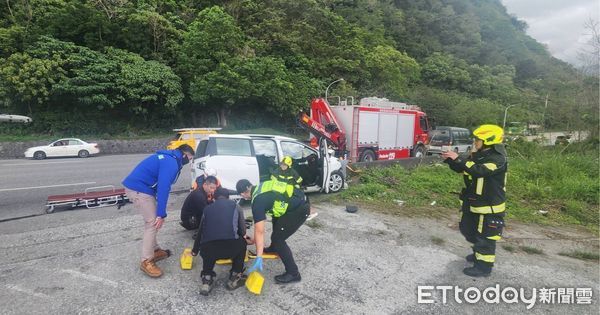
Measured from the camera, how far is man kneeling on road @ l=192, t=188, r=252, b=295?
3344 millimetres

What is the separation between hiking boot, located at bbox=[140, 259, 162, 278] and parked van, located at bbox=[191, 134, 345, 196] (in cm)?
271

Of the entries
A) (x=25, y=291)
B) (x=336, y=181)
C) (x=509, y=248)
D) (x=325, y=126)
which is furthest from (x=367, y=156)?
(x=25, y=291)

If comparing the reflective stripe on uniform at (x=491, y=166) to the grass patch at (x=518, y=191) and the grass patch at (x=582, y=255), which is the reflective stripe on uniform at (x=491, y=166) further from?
the grass patch at (x=518, y=191)

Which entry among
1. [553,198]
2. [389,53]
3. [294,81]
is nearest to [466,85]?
[389,53]

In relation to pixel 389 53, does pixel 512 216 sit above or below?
below

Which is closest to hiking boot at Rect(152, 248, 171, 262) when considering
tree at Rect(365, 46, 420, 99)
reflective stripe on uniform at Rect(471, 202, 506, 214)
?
reflective stripe on uniform at Rect(471, 202, 506, 214)

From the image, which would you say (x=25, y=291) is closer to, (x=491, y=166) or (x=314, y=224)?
(x=314, y=224)

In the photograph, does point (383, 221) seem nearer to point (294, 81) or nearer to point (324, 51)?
point (294, 81)

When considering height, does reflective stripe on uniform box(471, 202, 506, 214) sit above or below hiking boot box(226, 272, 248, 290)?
above

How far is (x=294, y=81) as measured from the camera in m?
26.9

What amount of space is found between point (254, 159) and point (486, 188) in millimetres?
4273

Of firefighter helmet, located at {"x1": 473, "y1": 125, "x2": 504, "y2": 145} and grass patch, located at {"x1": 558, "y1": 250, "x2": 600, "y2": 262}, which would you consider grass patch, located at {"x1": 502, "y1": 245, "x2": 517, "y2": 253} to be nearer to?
grass patch, located at {"x1": 558, "y1": 250, "x2": 600, "y2": 262}

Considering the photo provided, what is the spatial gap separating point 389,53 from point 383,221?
40076 mm
